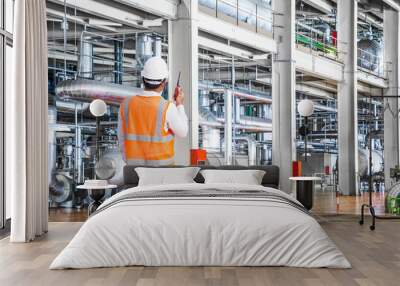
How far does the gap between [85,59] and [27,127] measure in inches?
151

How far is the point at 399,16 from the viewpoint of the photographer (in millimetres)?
15461

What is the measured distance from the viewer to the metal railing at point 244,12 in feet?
35.2

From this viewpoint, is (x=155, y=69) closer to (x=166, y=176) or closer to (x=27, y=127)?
(x=166, y=176)

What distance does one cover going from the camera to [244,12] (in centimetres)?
1170

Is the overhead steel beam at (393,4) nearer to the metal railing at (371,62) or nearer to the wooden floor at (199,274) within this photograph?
the metal railing at (371,62)

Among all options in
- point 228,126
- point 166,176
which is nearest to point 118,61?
point 228,126

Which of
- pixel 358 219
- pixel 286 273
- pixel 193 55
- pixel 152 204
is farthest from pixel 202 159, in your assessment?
pixel 286 273

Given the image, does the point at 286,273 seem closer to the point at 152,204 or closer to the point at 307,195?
the point at 152,204

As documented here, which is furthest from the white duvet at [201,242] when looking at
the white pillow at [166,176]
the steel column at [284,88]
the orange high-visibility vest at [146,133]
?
the steel column at [284,88]

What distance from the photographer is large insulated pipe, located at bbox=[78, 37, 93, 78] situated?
9.91 m

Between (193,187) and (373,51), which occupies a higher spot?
(373,51)

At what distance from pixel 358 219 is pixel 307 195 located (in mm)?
826

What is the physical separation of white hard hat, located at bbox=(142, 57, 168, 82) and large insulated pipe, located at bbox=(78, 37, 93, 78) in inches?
38.3

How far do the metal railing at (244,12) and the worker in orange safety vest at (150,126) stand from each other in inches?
84.2
